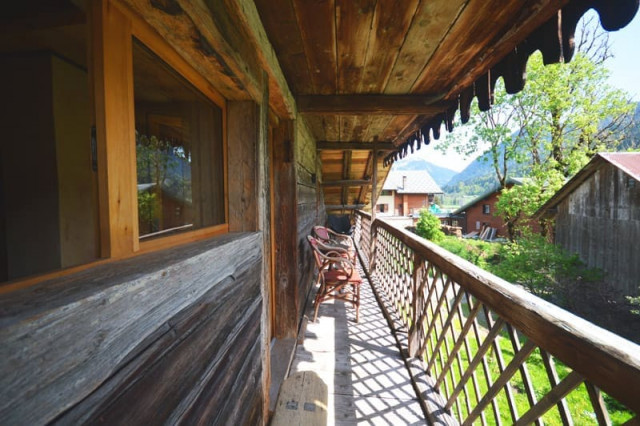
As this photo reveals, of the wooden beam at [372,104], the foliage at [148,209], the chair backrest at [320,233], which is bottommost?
the chair backrest at [320,233]

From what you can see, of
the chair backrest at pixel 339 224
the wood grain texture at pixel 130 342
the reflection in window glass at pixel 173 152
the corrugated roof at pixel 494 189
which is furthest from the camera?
the corrugated roof at pixel 494 189

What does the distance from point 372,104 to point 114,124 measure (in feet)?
6.91

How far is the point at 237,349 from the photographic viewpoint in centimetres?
Result: 110

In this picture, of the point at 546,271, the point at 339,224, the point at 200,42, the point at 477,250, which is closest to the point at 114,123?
the point at 200,42

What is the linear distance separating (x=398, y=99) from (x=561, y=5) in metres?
1.21

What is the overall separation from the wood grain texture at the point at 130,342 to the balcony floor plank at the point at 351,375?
1.14 feet

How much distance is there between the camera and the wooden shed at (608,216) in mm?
7859

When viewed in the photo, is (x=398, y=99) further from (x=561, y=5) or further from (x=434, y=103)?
(x=561, y=5)

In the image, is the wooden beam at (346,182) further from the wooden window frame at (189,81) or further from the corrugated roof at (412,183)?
the corrugated roof at (412,183)

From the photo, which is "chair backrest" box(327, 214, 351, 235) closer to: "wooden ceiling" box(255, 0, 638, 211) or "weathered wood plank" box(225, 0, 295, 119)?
"wooden ceiling" box(255, 0, 638, 211)

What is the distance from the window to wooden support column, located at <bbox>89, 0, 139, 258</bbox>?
38.4 inches

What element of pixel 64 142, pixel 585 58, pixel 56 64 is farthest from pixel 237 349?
pixel 585 58

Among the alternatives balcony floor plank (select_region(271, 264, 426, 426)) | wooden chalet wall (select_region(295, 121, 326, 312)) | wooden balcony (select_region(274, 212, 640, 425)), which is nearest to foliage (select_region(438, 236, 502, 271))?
wooden balcony (select_region(274, 212, 640, 425))

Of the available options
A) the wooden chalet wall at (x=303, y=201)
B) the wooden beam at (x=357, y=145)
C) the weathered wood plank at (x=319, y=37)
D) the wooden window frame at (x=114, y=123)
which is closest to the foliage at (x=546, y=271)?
the wooden beam at (x=357, y=145)
